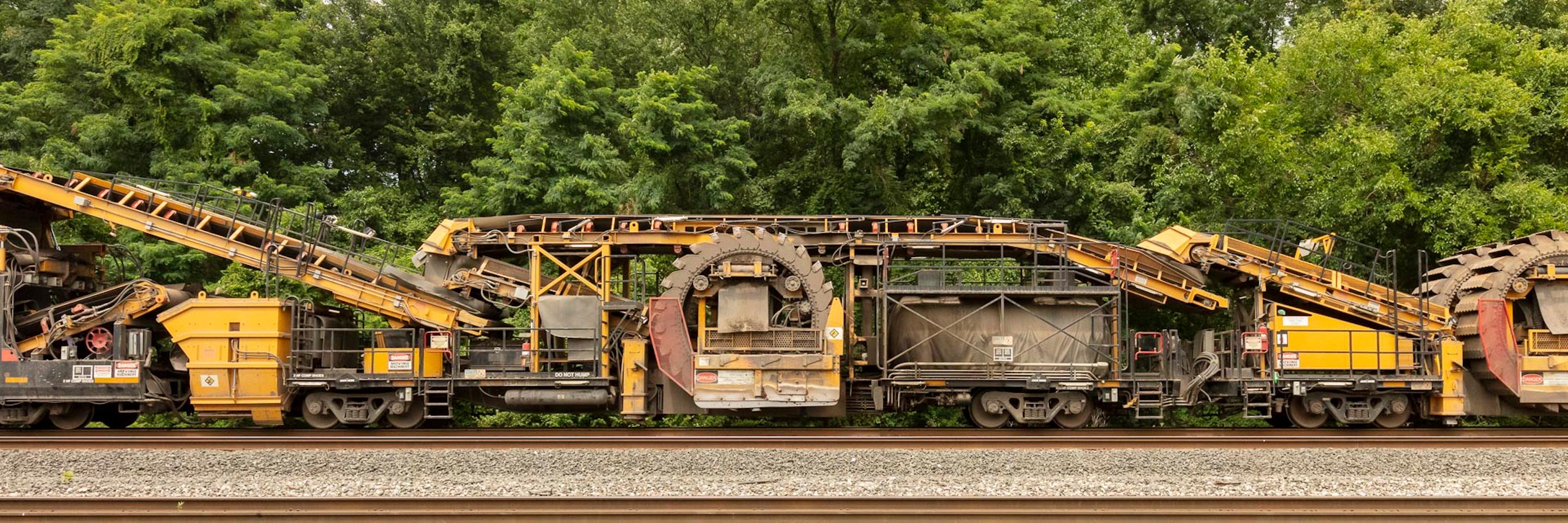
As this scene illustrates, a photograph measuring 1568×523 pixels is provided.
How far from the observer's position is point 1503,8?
2911 centimetres

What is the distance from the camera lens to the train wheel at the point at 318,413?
17.0 meters

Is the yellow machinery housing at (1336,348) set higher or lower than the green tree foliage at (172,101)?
lower

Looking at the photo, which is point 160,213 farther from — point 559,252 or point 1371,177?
point 1371,177

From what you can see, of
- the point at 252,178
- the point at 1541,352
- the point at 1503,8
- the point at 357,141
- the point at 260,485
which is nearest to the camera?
the point at 260,485

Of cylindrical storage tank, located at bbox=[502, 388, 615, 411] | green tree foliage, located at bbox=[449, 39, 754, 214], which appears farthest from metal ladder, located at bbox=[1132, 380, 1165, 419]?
green tree foliage, located at bbox=[449, 39, 754, 214]

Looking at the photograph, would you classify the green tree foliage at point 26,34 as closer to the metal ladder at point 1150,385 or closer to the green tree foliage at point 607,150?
the green tree foliage at point 607,150

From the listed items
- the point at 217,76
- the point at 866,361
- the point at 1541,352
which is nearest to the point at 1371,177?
the point at 1541,352

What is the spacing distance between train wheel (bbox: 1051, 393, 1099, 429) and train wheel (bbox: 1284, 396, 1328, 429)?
3336 millimetres

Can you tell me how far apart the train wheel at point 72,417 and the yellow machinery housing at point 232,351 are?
82.2 inches

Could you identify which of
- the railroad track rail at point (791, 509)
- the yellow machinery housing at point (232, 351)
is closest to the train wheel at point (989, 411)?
the railroad track rail at point (791, 509)

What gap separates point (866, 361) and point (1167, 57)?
14.7 metres

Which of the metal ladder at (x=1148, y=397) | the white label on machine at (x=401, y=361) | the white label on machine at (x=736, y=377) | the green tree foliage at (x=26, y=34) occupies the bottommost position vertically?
the metal ladder at (x=1148, y=397)

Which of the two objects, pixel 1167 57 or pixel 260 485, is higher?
pixel 1167 57

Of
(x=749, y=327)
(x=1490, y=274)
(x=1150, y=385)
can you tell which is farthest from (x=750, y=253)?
(x=1490, y=274)
